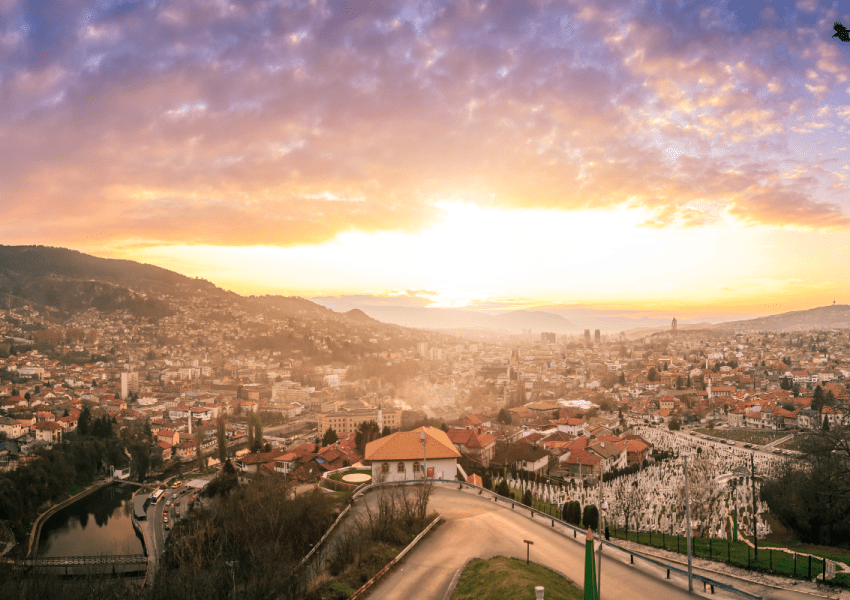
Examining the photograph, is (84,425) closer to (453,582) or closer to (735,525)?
(453,582)

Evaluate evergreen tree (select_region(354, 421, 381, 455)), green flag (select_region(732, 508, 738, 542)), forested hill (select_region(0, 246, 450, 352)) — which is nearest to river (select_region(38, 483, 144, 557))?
evergreen tree (select_region(354, 421, 381, 455))

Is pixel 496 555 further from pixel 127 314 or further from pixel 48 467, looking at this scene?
pixel 127 314

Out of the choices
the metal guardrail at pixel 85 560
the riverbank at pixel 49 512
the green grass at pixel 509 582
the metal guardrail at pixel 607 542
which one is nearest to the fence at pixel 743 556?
the metal guardrail at pixel 607 542

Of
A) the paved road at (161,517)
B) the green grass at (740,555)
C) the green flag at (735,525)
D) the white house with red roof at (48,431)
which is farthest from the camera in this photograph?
the white house with red roof at (48,431)

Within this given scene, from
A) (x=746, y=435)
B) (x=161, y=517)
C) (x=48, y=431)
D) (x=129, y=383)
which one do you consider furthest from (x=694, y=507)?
(x=129, y=383)

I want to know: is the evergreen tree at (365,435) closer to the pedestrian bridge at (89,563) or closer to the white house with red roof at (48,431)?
the pedestrian bridge at (89,563)
